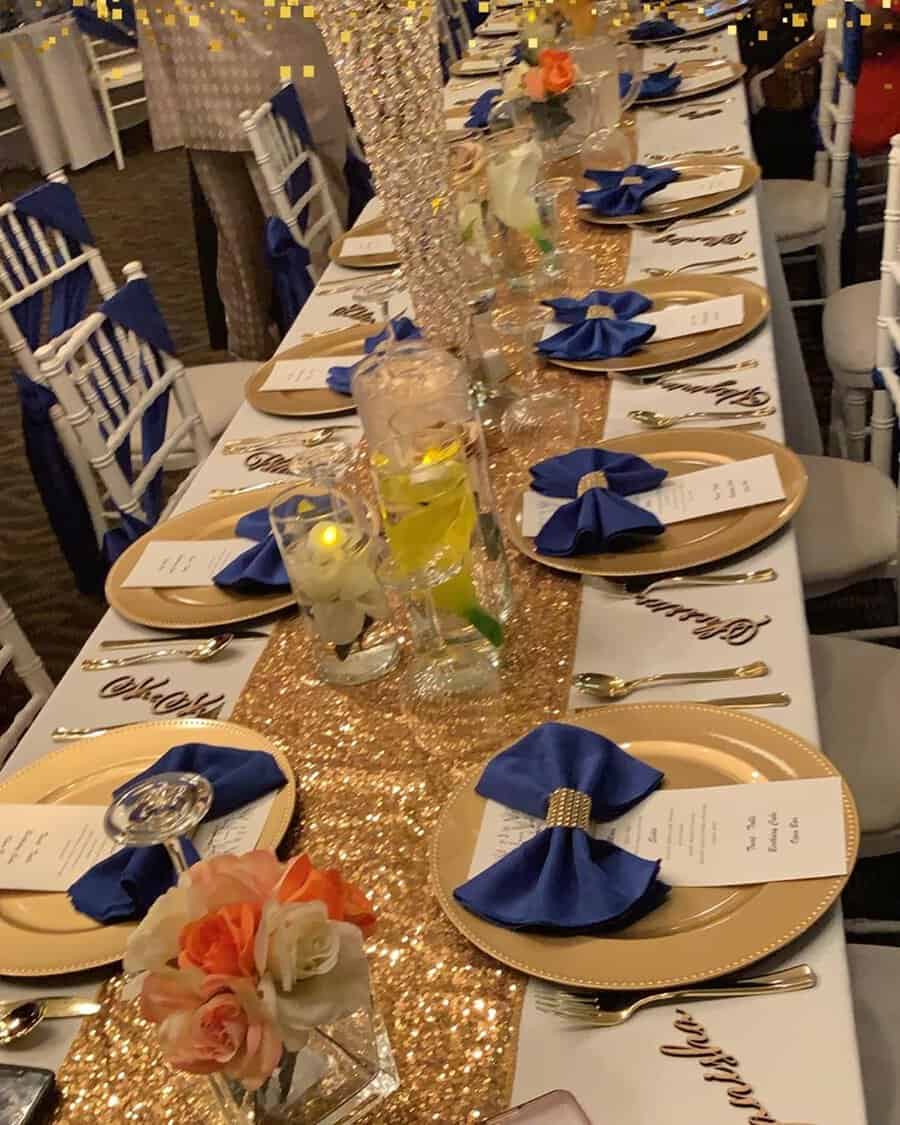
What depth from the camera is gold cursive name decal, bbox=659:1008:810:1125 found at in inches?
28.1

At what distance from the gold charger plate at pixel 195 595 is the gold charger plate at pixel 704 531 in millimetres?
286

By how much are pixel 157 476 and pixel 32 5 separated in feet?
20.7

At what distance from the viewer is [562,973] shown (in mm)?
813

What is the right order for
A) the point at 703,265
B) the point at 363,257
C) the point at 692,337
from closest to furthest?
the point at 692,337 < the point at 703,265 < the point at 363,257

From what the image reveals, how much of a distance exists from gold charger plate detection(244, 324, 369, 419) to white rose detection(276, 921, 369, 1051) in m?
1.11

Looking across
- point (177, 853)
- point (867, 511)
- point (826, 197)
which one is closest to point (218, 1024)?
point (177, 853)

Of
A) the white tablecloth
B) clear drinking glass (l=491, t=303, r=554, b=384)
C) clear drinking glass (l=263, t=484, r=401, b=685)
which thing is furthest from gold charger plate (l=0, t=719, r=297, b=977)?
the white tablecloth

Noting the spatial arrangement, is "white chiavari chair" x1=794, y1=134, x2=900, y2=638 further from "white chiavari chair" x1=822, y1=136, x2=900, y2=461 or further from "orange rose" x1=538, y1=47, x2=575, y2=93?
"orange rose" x1=538, y1=47, x2=575, y2=93

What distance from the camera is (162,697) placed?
1.23 m

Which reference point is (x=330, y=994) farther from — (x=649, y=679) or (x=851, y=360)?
(x=851, y=360)

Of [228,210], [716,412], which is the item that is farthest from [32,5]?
[716,412]

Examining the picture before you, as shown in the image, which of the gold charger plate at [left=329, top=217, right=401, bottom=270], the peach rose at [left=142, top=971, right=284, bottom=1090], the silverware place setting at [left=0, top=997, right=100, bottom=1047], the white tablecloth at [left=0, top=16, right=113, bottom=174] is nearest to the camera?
the peach rose at [left=142, top=971, right=284, bottom=1090]

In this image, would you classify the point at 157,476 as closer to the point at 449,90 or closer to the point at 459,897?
the point at 459,897

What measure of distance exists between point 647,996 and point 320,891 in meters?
0.24
